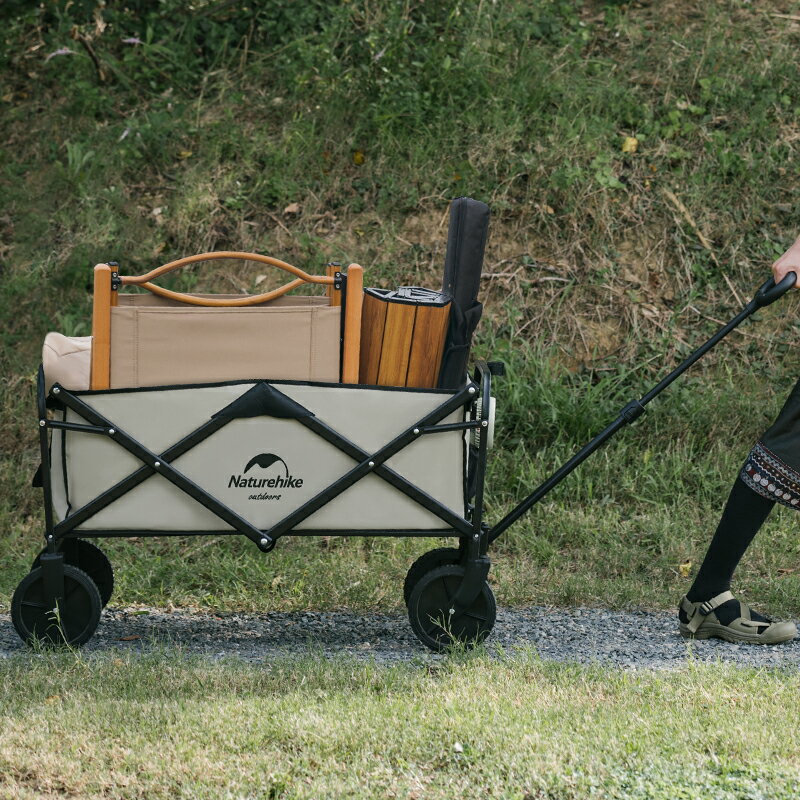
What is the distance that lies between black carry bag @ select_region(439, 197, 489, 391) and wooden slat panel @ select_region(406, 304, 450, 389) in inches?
1.4

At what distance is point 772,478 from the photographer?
12.9ft

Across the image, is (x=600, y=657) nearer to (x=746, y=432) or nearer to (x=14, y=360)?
(x=746, y=432)

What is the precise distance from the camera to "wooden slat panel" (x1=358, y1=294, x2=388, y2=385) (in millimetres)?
3736

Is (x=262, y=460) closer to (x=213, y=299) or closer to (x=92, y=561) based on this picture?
(x=213, y=299)

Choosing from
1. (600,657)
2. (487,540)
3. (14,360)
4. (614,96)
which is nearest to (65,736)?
(487,540)

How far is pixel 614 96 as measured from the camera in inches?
295

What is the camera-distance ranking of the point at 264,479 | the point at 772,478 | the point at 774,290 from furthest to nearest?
the point at 772,478, the point at 774,290, the point at 264,479

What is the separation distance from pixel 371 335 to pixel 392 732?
53.8 inches

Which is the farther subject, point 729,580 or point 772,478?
point 729,580

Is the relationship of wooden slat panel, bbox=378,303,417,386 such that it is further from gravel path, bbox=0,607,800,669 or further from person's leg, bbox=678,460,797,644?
person's leg, bbox=678,460,797,644

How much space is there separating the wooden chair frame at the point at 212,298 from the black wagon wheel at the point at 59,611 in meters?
0.69

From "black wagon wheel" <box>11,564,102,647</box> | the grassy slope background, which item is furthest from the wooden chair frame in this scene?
the grassy slope background

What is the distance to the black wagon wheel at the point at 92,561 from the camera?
4051 millimetres

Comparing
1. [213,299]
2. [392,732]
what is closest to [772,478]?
[392,732]
